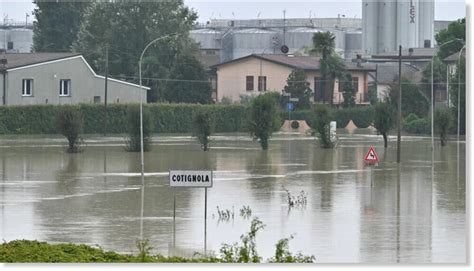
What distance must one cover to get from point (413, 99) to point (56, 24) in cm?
3116

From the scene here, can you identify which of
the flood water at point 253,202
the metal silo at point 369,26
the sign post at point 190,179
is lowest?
the flood water at point 253,202

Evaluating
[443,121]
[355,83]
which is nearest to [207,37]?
[355,83]

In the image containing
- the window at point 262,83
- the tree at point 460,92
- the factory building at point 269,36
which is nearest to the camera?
the tree at point 460,92

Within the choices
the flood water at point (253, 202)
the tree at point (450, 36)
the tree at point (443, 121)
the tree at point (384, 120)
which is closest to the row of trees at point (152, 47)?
the tree at point (450, 36)

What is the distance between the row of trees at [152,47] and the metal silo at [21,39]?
2235 millimetres

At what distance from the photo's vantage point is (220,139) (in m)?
62.6

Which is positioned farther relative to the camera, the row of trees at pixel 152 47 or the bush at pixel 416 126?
the row of trees at pixel 152 47

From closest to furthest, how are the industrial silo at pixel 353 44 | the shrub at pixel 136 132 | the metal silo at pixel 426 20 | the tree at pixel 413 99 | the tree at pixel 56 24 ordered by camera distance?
the metal silo at pixel 426 20 → the shrub at pixel 136 132 → the tree at pixel 413 99 → the industrial silo at pixel 353 44 → the tree at pixel 56 24

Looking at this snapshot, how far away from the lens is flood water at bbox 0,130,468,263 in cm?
2081

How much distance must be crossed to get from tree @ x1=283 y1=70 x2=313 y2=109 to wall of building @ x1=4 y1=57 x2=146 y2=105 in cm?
857

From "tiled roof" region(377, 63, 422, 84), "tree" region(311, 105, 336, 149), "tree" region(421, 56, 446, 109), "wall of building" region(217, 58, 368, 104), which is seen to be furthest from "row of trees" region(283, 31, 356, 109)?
"tree" region(311, 105, 336, 149)

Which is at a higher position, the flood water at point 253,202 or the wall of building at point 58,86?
the wall of building at point 58,86

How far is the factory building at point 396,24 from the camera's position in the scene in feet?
144

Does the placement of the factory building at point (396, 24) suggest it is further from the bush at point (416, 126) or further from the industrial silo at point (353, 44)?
the industrial silo at point (353, 44)
